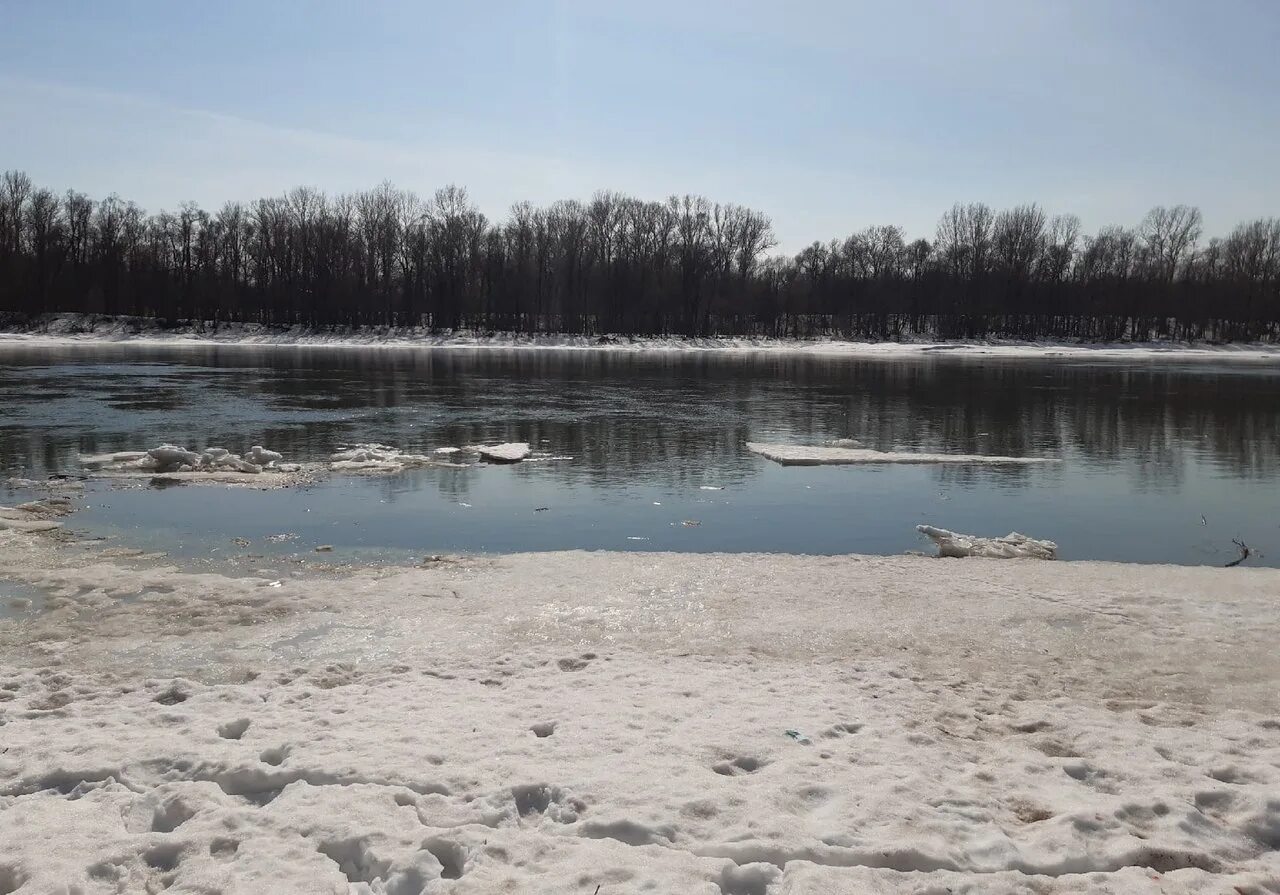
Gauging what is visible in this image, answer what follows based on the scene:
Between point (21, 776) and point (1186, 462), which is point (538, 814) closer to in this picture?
Answer: point (21, 776)

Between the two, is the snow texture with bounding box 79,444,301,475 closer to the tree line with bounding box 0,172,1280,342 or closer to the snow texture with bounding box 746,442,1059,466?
the snow texture with bounding box 746,442,1059,466

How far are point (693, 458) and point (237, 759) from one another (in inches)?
601

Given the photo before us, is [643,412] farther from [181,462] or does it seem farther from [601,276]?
[601,276]

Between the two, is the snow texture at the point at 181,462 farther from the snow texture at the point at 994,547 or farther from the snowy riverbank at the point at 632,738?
the snow texture at the point at 994,547

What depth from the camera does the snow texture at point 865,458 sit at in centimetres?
1950

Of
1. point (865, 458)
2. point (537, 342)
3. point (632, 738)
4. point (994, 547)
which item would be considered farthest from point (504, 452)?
point (537, 342)

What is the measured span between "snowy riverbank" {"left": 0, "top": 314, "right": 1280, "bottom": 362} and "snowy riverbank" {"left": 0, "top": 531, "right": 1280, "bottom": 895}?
239 ft

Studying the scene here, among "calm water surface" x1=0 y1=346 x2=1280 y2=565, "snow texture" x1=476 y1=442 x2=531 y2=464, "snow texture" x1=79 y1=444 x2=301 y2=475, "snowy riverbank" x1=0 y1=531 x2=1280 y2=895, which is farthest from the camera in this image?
"snow texture" x1=476 y1=442 x2=531 y2=464

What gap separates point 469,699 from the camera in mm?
6422

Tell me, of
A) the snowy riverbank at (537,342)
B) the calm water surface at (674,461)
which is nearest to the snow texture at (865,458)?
the calm water surface at (674,461)

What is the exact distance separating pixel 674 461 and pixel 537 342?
68.8 metres

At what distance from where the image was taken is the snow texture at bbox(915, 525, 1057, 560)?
11852 mm

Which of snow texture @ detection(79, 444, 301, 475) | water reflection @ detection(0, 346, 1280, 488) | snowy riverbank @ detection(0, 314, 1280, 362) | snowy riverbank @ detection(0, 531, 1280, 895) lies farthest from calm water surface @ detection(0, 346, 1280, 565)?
snowy riverbank @ detection(0, 314, 1280, 362)

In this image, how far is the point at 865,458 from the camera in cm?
1988
